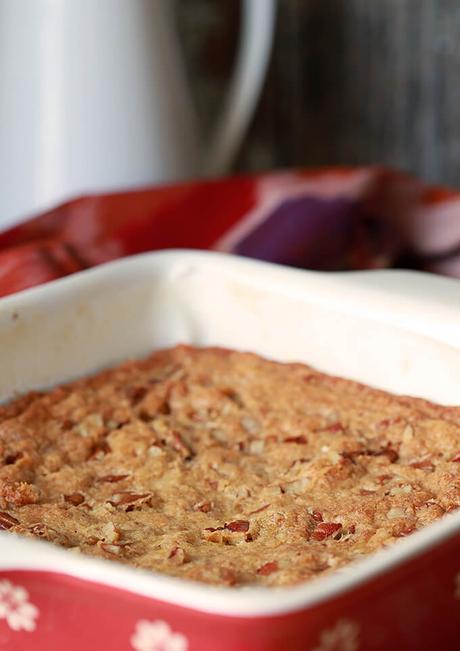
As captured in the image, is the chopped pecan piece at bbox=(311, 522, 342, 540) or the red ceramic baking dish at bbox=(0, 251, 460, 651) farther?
the chopped pecan piece at bbox=(311, 522, 342, 540)

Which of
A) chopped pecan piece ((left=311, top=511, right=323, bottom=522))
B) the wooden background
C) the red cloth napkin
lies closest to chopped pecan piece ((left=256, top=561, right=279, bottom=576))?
chopped pecan piece ((left=311, top=511, right=323, bottom=522))

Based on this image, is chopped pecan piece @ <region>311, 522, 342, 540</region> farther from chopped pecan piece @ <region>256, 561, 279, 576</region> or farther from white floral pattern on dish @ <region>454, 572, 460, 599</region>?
white floral pattern on dish @ <region>454, 572, 460, 599</region>

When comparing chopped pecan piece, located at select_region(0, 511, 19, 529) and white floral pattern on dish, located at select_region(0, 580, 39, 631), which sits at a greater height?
white floral pattern on dish, located at select_region(0, 580, 39, 631)

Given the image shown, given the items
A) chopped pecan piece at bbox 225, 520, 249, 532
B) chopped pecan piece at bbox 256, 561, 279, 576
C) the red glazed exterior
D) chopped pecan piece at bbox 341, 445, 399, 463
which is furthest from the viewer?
chopped pecan piece at bbox 341, 445, 399, 463

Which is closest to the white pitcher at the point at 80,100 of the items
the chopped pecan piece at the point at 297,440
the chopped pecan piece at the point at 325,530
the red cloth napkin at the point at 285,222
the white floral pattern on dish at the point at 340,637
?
the red cloth napkin at the point at 285,222

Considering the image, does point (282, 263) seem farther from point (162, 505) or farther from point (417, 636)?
point (417, 636)

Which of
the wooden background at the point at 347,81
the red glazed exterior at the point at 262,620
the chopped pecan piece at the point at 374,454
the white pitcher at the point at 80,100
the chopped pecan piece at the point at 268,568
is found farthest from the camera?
the wooden background at the point at 347,81

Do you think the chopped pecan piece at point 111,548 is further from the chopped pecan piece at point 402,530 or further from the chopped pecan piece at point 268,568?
the chopped pecan piece at point 402,530
